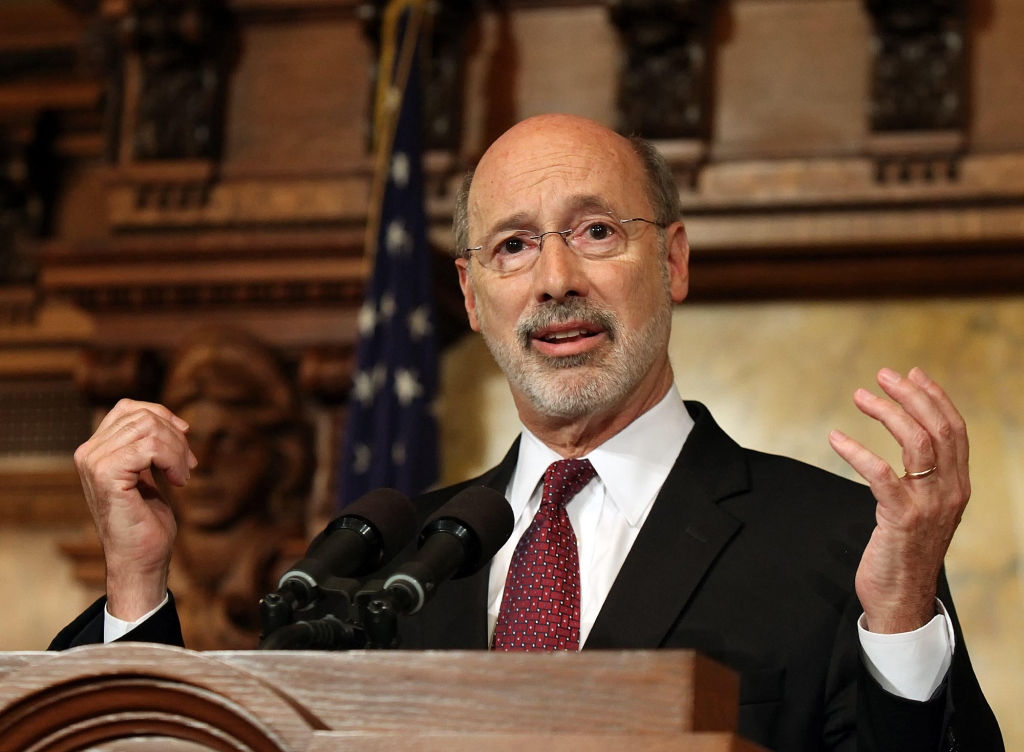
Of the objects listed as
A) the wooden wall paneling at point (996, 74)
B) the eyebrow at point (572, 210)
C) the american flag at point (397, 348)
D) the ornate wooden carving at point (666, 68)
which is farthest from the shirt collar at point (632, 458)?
the wooden wall paneling at point (996, 74)

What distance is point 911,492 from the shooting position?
1874 millimetres

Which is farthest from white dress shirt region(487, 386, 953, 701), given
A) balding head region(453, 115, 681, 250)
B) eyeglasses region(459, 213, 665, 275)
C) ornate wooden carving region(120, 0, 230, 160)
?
ornate wooden carving region(120, 0, 230, 160)

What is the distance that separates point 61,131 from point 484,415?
2081 millimetres

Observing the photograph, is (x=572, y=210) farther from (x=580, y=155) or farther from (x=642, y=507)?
(x=642, y=507)

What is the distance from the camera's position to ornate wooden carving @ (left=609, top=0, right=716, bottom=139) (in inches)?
185

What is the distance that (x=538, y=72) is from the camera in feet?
16.2

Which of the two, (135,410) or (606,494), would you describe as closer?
(135,410)

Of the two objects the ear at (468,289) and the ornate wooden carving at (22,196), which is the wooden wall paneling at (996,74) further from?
the ornate wooden carving at (22,196)

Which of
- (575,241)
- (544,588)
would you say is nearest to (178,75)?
(575,241)

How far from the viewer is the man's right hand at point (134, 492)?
7.07ft

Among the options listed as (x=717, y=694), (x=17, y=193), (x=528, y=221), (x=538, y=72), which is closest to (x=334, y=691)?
(x=717, y=694)

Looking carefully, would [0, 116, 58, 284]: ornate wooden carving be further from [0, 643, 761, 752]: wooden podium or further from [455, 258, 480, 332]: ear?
[0, 643, 761, 752]: wooden podium

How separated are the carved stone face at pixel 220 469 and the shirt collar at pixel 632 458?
7.40 ft

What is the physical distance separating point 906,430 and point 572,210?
0.95 meters
